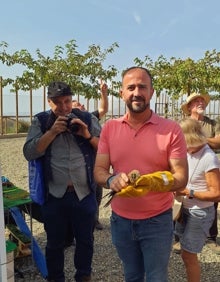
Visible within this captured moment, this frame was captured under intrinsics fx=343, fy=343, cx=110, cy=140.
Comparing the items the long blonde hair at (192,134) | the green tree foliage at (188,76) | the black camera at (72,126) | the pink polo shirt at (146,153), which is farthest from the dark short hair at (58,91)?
the green tree foliage at (188,76)

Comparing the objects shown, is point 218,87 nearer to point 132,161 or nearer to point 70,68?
point 70,68

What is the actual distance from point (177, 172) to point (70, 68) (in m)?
10.6

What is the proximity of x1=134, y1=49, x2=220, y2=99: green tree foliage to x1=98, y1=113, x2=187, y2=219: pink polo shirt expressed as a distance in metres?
8.96

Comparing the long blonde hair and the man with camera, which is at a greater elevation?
the long blonde hair

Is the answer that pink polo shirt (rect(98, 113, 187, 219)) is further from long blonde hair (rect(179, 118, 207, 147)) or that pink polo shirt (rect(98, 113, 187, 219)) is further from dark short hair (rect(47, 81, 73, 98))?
dark short hair (rect(47, 81, 73, 98))

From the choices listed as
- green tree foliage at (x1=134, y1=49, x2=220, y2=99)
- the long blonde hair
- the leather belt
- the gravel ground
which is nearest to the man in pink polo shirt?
the long blonde hair

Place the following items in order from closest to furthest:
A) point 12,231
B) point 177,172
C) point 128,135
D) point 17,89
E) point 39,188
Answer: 1. point 177,172
2. point 128,135
3. point 39,188
4. point 12,231
5. point 17,89

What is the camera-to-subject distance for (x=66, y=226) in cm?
A: 286

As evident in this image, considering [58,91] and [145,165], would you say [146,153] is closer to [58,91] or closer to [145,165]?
[145,165]

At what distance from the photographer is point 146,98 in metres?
1.95

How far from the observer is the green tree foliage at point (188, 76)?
1083cm

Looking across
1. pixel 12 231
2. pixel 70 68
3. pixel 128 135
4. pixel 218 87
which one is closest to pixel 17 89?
pixel 70 68

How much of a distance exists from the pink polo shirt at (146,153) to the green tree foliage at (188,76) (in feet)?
29.4

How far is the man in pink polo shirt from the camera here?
75.4 inches
